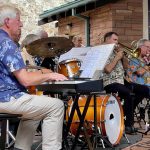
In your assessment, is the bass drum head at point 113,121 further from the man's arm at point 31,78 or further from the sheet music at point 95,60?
the man's arm at point 31,78

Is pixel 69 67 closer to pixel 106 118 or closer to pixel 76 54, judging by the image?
pixel 76 54

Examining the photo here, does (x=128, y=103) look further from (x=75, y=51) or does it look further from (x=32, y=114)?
(x=32, y=114)

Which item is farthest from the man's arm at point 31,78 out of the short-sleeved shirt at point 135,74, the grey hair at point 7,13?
the short-sleeved shirt at point 135,74

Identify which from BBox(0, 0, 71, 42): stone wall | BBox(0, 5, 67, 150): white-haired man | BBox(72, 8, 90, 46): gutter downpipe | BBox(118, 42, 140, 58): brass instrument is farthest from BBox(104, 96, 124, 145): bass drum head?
BBox(0, 0, 71, 42): stone wall

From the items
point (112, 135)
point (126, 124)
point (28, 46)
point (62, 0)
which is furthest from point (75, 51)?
point (62, 0)

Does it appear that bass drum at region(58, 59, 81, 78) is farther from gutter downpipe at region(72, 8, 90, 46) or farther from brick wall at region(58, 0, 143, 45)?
gutter downpipe at region(72, 8, 90, 46)

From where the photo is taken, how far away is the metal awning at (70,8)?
28.2 feet

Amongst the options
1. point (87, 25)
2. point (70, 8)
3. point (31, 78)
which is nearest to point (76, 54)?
point (31, 78)

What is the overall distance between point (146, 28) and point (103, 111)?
393 centimetres

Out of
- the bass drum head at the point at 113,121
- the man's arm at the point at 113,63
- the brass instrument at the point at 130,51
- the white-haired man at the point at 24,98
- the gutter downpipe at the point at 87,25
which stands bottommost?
the bass drum head at the point at 113,121

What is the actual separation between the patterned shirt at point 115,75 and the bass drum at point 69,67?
3.01 ft

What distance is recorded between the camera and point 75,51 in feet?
16.3

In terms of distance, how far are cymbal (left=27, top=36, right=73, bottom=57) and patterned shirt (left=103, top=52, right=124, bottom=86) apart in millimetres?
1022

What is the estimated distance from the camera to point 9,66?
3.40 m
